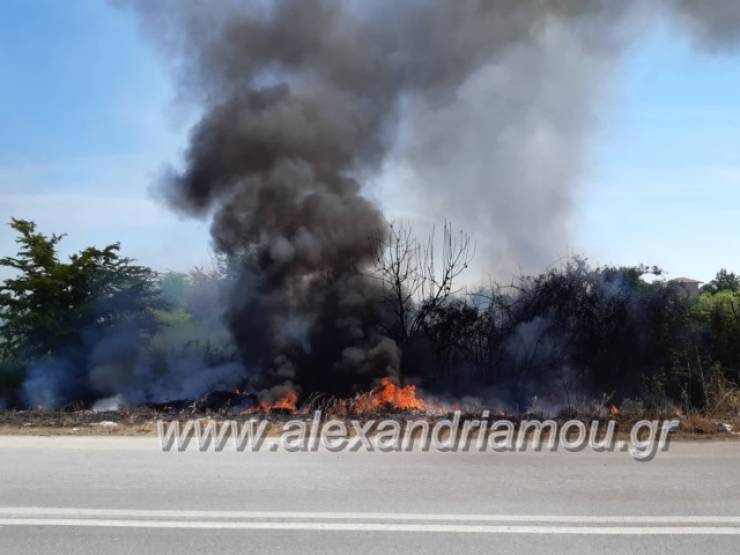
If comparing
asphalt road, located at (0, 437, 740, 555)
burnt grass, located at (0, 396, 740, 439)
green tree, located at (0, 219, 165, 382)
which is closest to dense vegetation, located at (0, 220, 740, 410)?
green tree, located at (0, 219, 165, 382)

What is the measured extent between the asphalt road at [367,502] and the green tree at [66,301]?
28.8 feet

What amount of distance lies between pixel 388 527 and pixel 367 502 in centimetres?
58

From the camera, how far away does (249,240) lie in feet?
51.6

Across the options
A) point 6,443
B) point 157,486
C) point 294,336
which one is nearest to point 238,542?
point 157,486

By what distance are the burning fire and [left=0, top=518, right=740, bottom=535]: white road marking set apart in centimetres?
589

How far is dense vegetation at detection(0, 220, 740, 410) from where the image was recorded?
47.9 ft

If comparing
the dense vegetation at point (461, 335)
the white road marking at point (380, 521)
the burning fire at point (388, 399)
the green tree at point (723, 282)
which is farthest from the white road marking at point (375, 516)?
the green tree at point (723, 282)

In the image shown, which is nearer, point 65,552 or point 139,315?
point 65,552

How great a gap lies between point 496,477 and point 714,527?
173 centimetres

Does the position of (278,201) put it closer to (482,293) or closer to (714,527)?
(482,293)

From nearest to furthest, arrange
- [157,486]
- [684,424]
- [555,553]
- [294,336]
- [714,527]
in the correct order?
[555,553], [714,527], [157,486], [684,424], [294,336]

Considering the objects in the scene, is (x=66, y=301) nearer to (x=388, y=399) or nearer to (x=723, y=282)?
(x=388, y=399)

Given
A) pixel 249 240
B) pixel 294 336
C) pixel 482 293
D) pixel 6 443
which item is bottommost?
pixel 6 443

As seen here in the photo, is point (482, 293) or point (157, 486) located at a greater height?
point (482, 293)
